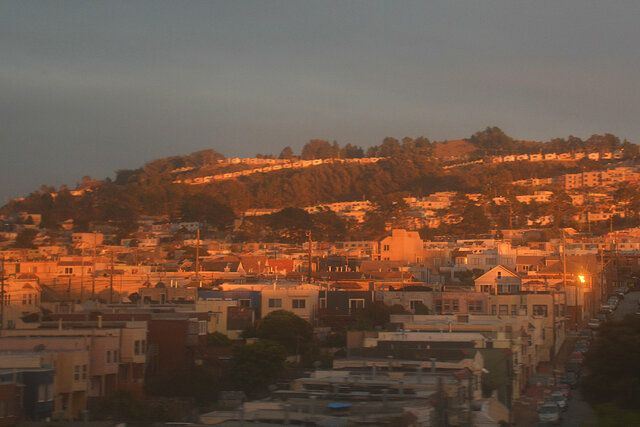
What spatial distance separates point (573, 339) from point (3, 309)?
66.7 feet

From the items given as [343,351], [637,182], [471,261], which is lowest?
[343,351]

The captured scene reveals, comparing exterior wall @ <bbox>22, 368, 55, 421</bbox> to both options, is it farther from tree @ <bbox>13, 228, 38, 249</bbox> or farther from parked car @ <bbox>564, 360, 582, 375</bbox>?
tree @ <bbox>13, 228, 38, 249</bbox>

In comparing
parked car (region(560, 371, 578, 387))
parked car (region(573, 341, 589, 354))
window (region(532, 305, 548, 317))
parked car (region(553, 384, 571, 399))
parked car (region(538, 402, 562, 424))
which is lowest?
parked car (region(538, 402, 562, 424))

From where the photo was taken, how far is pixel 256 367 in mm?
25219

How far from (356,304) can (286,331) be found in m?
8.11

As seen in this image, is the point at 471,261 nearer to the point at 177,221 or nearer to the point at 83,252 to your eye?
the point at 83,252

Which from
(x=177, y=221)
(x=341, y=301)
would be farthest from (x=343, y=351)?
(x=177, y=221)

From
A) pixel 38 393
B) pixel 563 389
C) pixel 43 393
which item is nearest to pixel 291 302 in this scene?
pixel 563 389

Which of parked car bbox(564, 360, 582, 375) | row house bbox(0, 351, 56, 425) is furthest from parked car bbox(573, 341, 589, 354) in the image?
row house bbox(0, 351, 56, 425)

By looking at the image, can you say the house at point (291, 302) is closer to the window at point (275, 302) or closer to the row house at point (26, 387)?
the window at point (275, 302)

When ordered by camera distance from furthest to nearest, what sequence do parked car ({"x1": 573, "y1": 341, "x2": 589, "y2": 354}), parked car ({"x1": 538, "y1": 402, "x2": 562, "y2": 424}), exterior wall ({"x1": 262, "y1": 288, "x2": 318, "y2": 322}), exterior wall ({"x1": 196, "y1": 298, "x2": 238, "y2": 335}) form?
exterior wall ({"x1": 262, "y1": 288, "x2": 318, "y2": 322}) → parked car ({"x1": 573, "y1": 341, "x2": 589, "y2": 354}) → exterior wall ({"x1": 196, "y1": 298, "x2": 238, "y2": 335}) → parked car ({"x1": 538, "y1": 402, "x2": 562, "y2": 424})

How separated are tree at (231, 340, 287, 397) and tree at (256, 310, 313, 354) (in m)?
4.27

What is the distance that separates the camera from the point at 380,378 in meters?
Result: 16.6

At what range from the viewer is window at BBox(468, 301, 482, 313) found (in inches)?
1558
